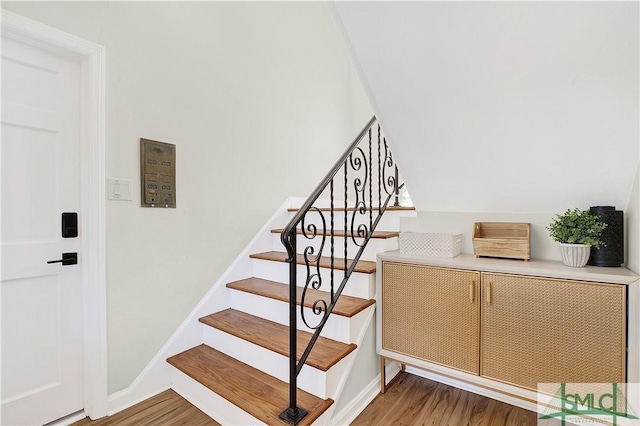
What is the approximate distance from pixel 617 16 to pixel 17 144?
8.60ft

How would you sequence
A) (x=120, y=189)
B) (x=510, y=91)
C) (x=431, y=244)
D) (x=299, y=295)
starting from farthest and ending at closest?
(x=299, y=295) < (x=431, y=244) < (x=120, y=189) < (x=510, y=91)

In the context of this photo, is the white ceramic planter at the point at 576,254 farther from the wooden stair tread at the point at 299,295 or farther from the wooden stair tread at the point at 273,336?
the wooden stair tread at the point at 273,336

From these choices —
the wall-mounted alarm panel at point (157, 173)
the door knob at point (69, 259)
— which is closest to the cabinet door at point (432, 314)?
the wall-mounted alarm panel at point (157, 173)

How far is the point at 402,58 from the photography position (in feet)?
4.90

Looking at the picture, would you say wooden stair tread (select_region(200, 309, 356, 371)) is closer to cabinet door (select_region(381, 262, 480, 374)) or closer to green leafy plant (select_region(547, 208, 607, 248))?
cabinet door (select_region(381, 262, 480, 374))

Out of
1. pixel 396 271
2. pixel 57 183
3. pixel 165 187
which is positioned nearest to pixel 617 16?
pixel 396 271

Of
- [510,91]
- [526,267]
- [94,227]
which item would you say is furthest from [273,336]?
[510,91]

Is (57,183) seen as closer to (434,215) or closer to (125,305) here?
(125,305)

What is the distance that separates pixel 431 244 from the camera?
1949 millimetres

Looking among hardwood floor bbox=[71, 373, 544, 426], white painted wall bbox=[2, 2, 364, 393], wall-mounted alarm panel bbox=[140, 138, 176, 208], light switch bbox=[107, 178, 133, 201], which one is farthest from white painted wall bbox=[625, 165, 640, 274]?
light switch bbox=[107, 178, 133, 201]

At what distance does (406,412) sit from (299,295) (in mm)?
934

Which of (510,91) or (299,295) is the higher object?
(510,91)

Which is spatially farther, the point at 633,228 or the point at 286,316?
the point at 286,316

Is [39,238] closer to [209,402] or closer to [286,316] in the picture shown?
[209,402]
